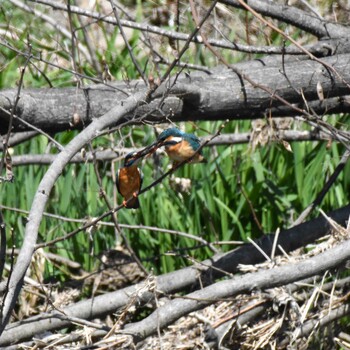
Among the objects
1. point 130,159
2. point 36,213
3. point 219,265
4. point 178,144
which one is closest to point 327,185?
point 219,265

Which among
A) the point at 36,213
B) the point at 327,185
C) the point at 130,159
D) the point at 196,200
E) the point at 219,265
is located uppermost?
the point at 36,213

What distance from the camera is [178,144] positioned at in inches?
138

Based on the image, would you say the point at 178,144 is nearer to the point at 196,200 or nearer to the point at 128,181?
the point at 128,181

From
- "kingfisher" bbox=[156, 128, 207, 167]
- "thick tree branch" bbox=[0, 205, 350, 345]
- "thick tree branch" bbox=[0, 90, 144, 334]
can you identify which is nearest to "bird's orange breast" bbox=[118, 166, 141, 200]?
"kingfisher" bbox=[156, 128, 207, 167]

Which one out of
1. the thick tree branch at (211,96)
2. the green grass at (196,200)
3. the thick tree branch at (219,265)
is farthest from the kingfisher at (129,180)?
the thick tree branch at (211,96)

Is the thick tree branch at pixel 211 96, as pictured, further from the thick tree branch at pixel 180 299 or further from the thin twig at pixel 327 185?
the thick tree branch at pixel 180 299

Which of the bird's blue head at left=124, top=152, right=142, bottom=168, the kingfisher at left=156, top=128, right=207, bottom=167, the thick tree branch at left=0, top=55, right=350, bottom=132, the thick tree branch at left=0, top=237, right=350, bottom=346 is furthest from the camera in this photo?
the bird's blue head at left=124, top=152, right=142, bottom=168

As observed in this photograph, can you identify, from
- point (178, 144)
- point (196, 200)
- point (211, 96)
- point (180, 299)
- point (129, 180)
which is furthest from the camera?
point (196, 200)

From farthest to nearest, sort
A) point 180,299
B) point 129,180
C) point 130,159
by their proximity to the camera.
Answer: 1. point 129,180
2. point 130,159
3. point 180,299

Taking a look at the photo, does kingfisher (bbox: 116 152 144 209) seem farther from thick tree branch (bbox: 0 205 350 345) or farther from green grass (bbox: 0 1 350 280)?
thick tree branch (bbox: 0 205 350 345)

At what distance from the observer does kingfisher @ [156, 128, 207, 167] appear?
3.39 metres

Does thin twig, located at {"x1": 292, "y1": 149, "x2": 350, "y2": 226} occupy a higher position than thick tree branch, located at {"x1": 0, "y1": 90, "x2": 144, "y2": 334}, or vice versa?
thick tree branch, located at {"x1": 0, "y1": 90, "x2": 144, "y2": 334}

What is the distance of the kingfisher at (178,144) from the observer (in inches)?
133

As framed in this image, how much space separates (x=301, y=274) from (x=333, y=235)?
42cm
